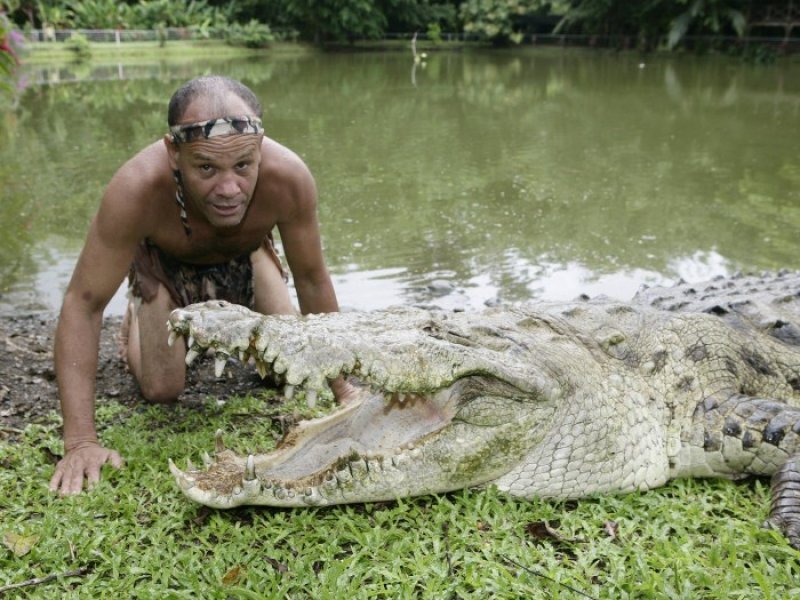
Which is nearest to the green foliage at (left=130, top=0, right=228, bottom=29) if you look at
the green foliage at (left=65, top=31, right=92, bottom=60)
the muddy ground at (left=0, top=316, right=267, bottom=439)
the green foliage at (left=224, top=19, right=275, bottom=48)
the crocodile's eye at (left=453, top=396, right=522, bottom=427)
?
the green foliage at (left=224, top=19, right=275, bottom=48)

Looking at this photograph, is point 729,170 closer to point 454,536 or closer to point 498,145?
point 498,145

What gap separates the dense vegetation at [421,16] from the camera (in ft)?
94.7

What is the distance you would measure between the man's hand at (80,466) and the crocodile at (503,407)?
1.70 feet

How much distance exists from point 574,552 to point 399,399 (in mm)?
747

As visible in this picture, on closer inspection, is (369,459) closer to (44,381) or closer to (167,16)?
(44,381)

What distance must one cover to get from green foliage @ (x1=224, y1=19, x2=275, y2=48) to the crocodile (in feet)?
110

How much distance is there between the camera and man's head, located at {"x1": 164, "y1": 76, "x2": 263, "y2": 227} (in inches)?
108

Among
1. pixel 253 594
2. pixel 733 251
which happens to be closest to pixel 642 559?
pixel 253 594

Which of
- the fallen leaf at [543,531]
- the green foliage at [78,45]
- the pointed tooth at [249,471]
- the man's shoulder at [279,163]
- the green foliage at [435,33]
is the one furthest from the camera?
the green foliage at [435,33]

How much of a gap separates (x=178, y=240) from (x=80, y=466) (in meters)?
1.09

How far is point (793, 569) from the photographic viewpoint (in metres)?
2.21

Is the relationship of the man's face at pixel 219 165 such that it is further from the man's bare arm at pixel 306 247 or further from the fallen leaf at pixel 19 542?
the fallen leaf at pixel 19 542

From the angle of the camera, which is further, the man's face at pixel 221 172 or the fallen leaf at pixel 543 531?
the man's face at pixel 221 172

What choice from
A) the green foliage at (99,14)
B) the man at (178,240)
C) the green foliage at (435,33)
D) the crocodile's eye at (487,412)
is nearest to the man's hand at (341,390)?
the man at (178,240)
